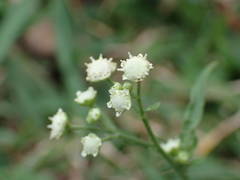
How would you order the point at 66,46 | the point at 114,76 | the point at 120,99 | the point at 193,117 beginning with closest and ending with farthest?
the point at 120,99 → the point at 193,117 → the point at 66,46 → the point at 114,76

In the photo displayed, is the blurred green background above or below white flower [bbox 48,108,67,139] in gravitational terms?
above

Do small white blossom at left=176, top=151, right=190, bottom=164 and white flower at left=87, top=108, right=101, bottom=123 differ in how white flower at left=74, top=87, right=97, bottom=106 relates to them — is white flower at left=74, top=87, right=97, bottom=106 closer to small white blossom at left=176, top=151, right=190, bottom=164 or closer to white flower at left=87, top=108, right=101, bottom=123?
white flower at left=87, top=108, right=101, bottom=123

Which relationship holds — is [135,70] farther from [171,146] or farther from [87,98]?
[171,146]

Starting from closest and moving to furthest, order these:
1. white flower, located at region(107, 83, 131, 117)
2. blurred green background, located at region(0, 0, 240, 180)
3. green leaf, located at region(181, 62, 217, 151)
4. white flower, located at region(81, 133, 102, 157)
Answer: white flower, located at region(107, 83, 131, 117) → white flower, located at region(81, 133, 102, 157) → green leaf, located at region(181, 62, 217, 151) → blurred green background, located at region(0, 0, 240, 180)

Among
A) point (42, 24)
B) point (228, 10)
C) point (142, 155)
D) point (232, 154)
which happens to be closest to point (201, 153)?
point (232, 154)

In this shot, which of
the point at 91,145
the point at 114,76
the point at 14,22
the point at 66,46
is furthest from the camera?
the point at 114,76

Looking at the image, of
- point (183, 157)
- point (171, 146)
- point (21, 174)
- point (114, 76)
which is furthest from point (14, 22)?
point (183, 157)

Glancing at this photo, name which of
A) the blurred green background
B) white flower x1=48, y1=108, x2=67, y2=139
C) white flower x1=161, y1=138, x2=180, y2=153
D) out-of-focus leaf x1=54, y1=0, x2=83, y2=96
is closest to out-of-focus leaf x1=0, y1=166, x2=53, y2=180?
the blurred green background

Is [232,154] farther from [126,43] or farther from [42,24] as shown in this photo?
[42,24]
